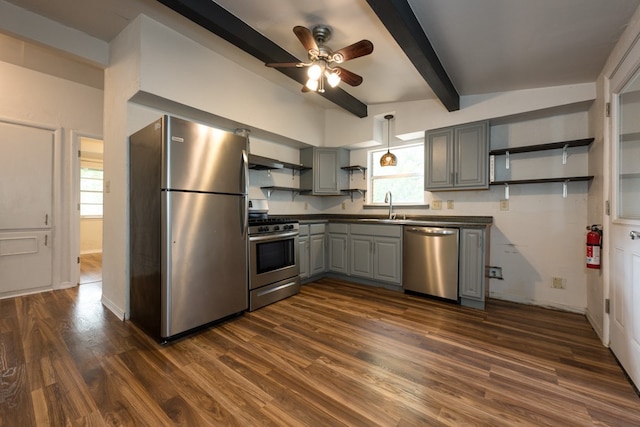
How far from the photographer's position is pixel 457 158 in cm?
329

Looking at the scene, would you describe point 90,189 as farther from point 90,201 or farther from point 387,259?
point 387,259

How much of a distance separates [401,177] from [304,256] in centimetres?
193

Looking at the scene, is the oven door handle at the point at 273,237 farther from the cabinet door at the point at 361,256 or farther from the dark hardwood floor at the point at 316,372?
the cabinet door at the point at 361,256

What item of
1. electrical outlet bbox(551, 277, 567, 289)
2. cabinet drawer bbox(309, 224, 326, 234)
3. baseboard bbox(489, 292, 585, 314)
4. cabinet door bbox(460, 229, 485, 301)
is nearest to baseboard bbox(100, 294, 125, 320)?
cabinet drawer bbox(309, 224, 326, 234)

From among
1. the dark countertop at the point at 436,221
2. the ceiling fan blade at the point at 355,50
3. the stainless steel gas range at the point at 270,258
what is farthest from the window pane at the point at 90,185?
the ceiling fan blade at the point at 355,50

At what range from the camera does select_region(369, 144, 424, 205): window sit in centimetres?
394

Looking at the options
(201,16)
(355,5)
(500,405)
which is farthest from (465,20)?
(500,405)

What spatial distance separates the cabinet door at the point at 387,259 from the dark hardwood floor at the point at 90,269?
406 centimetres

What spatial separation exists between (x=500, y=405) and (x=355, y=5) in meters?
2.84

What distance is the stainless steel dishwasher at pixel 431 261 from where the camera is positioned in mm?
2941

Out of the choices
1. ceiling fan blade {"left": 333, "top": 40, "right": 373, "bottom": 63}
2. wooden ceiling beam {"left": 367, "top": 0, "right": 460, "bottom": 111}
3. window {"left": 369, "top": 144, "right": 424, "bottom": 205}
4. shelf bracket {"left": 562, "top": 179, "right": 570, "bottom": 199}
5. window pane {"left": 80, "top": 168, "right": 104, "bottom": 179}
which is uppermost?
wooden ceiling beam {"left": 367, "top": 0, "right": 460, "bottom": 111}

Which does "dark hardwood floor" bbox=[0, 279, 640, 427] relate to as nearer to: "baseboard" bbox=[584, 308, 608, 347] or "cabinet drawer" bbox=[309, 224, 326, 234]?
"baseboard" bbox=[584, 308, 608, 347]

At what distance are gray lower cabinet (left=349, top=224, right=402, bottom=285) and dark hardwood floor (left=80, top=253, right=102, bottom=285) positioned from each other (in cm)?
380

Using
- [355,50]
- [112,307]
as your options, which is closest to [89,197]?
[112,307]
